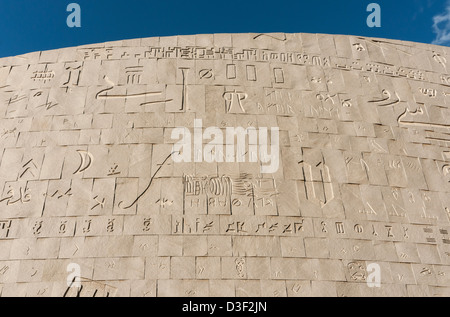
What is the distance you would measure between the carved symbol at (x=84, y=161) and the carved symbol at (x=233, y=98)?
2.30m

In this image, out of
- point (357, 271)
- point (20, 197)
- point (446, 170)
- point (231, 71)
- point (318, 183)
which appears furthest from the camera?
point (231, 71)

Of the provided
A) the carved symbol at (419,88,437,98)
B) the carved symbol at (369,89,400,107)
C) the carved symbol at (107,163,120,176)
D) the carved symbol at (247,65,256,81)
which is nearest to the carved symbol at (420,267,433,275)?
the carved symbol at (369,89,400,107)

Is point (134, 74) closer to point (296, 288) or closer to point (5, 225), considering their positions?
point (5, 225)

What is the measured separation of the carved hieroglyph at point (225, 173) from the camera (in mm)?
6094

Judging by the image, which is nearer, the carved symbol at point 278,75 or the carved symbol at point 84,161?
the carved symbol at point 84,161

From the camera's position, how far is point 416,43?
348 inches

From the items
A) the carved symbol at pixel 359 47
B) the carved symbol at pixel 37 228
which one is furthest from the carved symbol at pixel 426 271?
the carved symbol at pixel 37 228

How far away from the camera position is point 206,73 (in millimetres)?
7773

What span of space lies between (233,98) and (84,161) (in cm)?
259

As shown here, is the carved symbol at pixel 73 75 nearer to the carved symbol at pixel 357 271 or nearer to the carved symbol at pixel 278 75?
the carved symbol at pixel 278 75

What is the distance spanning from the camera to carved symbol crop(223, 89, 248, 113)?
7.45m

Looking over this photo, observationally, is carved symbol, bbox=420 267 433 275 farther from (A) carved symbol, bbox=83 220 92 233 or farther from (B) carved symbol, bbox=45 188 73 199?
(B) carved symbol, bbox=45 188 73 199

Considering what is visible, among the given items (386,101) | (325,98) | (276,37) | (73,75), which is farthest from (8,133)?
(386,101)

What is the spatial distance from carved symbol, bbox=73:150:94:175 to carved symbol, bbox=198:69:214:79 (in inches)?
90.5
